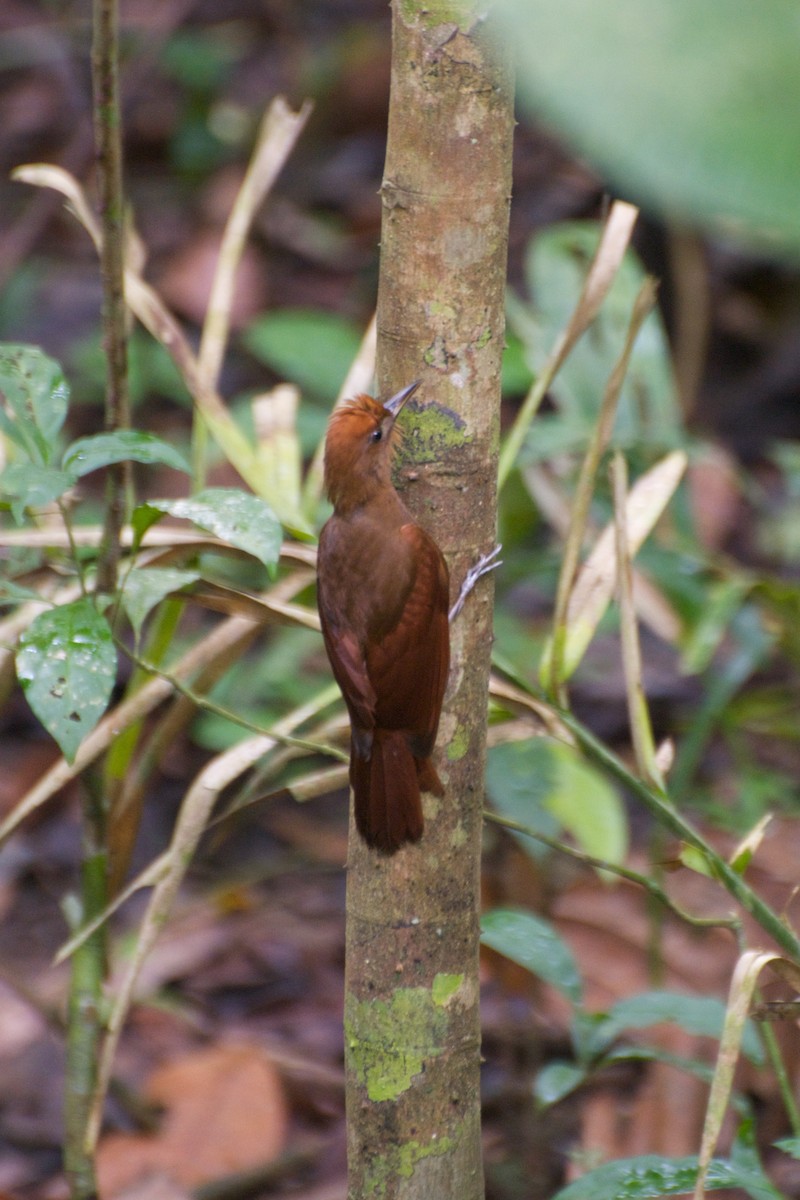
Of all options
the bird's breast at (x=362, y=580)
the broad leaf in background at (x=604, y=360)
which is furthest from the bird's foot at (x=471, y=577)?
the broad leaf in background at (x=604, y=360)

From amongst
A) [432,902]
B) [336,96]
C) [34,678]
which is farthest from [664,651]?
[336,96]

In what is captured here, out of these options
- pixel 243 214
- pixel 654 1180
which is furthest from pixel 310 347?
pixel 654 1180

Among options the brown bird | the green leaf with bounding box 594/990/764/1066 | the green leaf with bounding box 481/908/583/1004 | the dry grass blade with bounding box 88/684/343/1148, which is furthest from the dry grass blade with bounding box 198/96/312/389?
the green leaf with bounding box 594/990/764/1066

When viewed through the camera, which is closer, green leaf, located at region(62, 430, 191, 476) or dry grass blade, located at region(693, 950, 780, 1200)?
dry grass blade, located at region(693, 950, 780, 1200)

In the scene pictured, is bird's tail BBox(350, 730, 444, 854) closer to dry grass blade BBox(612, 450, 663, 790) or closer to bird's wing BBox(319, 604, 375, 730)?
bird's wing BBox(319, 604, 375, 730)

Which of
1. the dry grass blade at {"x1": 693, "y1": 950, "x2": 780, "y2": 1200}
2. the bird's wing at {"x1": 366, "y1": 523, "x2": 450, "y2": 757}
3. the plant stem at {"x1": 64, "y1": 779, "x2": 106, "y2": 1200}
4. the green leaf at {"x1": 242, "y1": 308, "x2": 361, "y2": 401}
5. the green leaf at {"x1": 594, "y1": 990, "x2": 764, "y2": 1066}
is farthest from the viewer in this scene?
the green leaf at {"x1": 242, "y1": 308, "x2": 361, "y2": 401}

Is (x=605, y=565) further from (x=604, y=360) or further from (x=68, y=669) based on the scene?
(x=604, y=360)
